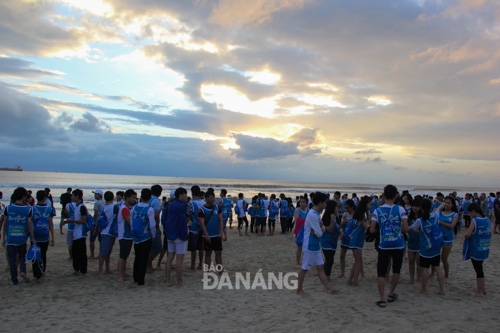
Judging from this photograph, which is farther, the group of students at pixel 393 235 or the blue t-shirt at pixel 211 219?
the blue t-shirt at pixel 211 219

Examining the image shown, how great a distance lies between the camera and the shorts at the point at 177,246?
705cm

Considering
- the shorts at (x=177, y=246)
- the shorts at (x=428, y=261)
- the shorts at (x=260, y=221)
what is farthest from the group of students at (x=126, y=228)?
the shorts at (x=260, y=221)

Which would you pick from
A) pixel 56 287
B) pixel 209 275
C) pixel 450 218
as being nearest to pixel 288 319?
pixel 209 275

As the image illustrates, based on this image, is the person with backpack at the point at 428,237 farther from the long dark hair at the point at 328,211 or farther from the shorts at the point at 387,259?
the long dark hair at the point at 328,211

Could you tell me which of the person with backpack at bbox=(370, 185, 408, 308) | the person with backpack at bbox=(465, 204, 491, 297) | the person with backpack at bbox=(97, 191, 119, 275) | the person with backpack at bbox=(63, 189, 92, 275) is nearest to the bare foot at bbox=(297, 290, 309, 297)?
the person with backpack at bbox=(370, 185, 408, 308)

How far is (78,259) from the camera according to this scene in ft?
25.7

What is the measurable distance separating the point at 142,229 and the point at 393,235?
4690 mm

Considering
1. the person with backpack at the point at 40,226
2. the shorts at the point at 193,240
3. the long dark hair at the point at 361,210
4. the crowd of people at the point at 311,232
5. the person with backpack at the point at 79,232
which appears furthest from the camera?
the shorts at the point at 193,240

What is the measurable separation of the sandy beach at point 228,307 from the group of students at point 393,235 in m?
0.36

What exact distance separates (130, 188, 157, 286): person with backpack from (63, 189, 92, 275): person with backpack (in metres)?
1.41

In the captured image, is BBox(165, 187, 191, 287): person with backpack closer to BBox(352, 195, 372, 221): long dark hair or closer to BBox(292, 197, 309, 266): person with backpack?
BBox(292, 197, 309, 266): person with backpack

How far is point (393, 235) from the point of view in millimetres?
5727

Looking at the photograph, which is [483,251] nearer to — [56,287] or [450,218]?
[450,218]

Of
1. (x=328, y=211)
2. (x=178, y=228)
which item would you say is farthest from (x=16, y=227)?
(x=328, y=211)
